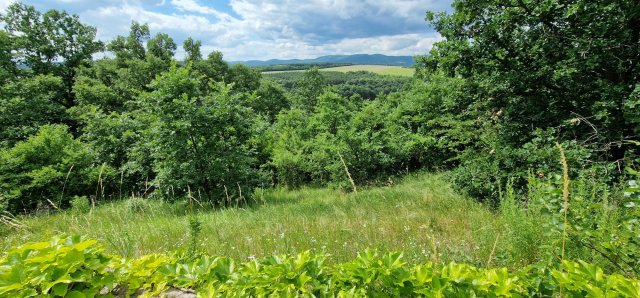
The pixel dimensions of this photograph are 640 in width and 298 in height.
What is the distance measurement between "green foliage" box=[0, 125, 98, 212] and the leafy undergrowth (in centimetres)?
897

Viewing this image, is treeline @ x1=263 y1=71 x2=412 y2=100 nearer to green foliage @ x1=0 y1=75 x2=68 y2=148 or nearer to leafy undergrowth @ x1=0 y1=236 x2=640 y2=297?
green foliage @ x1=0 y1=75 x2=68 y2=148

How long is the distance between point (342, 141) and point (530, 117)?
241 inches

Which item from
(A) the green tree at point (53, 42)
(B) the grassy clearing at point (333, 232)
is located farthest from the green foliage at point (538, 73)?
(A) the green tree at point (53, 42)

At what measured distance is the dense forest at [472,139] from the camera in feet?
10.3

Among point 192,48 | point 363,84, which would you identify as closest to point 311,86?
point 192,48

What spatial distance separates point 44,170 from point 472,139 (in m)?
12.0

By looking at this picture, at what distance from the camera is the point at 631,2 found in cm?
470

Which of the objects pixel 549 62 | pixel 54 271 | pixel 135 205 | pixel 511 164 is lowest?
pixel 135 205

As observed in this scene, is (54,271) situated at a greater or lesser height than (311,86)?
greater

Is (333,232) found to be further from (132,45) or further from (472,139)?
(132,45)

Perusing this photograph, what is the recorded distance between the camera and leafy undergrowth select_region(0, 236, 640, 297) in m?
1.40

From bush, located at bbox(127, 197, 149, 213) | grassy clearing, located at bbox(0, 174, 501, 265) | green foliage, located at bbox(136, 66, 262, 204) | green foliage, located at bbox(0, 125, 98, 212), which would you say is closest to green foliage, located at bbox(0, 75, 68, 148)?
green foliage, located at bbox(0, 125, 98, 212)

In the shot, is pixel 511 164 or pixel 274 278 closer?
pixel 274 278

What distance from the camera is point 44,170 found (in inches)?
350
